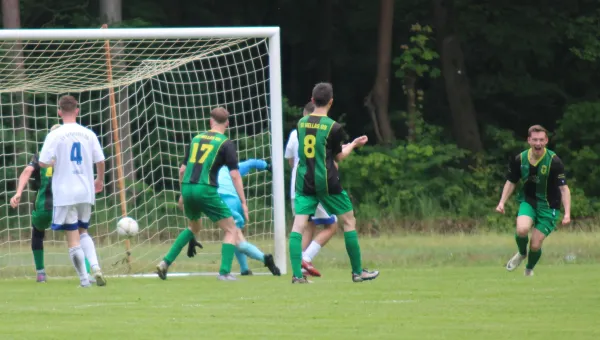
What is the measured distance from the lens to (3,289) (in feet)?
41.5

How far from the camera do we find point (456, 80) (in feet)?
92.7

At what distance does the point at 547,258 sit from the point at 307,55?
45.6 feet

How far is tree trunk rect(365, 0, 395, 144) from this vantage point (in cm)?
2778

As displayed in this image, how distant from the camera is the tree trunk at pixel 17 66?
17708mm

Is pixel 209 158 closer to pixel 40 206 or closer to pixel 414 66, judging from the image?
pixel 40 206

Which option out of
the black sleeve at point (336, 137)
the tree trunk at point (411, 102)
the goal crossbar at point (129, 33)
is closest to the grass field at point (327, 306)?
the black sleeve at point (336, 137)

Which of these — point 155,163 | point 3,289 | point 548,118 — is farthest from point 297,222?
point 548,118

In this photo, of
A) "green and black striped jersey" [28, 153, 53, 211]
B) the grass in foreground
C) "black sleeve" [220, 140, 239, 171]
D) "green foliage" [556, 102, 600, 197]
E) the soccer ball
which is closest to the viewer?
the grass in foreground

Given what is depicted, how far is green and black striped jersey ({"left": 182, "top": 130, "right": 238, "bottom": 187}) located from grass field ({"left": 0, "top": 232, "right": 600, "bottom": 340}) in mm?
1010

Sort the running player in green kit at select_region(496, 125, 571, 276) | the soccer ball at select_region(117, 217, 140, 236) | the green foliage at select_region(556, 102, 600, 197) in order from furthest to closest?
the green foliage at select_region(556, 102, 600, 197), the soccer ball at select_region(117, 217, 140, 236), the running player in green kit at select_region(496, 125, 571, 276)

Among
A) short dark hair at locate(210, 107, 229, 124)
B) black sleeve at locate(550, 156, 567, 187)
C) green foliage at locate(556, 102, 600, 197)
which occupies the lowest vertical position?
green foliage at locate(556, 102, 600, 197)

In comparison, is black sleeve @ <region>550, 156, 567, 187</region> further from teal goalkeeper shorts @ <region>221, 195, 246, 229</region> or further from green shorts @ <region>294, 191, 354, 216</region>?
teal goalkeeper shorts @ <region>221, 195, 246, 229</region>

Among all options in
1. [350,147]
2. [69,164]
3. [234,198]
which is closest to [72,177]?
[69,164]

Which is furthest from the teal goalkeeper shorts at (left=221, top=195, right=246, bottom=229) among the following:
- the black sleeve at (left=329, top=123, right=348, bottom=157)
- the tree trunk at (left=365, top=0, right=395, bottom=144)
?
the tree trunk at (left=365, top=0, right=395, bottom=144)
